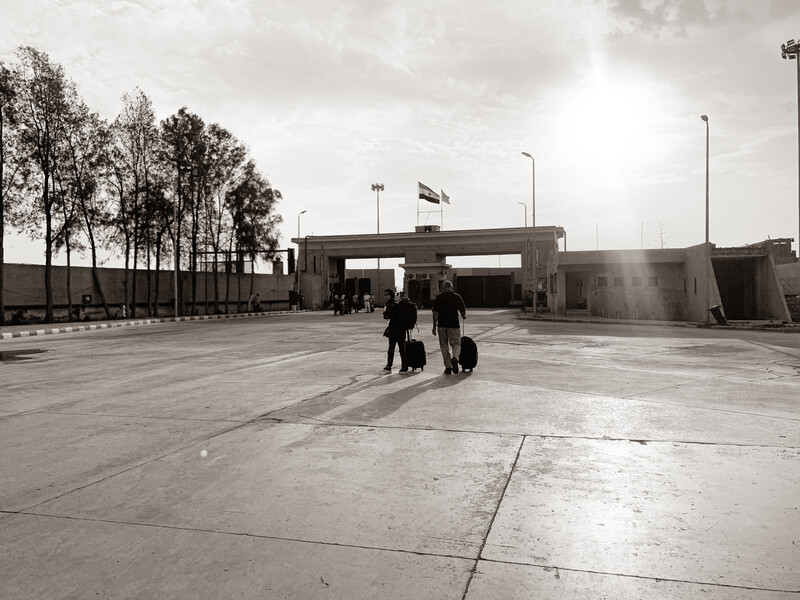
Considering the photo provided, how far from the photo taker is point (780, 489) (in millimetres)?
4773

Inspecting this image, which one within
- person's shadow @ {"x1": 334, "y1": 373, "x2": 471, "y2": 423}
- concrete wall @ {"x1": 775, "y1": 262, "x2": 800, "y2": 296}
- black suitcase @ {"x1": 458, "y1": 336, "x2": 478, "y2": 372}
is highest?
concrete wall @ {"x1": 775, "y1": 262, "x2": 800, "y2": 296}

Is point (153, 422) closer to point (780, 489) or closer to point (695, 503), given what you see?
point (695, 503)

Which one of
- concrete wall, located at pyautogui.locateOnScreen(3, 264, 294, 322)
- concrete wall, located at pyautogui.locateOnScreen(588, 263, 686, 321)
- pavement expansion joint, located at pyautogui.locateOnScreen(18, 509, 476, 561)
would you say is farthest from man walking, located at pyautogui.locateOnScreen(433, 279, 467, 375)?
concrete wall, located at pyautogui.locateOnScreen(3, 264, 294, 322)

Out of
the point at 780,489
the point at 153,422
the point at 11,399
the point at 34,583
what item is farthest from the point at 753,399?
the point at 11,399

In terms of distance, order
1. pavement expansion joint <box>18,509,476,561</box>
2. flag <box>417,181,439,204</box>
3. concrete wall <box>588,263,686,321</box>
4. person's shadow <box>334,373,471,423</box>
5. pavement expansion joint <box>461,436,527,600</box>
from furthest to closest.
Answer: flag <box>417,181,439,204</box> → concrete wall <box>588,263,686,321</box> → person's shadow <box>334,373,471,423</box> → pavement expansion joint <box>18,509,476,561</box> → pavement expansion joint <box>461,436,527,600</box>

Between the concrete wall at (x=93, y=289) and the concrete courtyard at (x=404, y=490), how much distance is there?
79.5 ft

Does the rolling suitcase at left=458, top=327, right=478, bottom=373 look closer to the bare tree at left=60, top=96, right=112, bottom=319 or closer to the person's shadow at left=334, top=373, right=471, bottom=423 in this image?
the person's shadow at left=334, top=373, right=471, bottom=423

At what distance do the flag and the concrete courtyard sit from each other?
47.6m

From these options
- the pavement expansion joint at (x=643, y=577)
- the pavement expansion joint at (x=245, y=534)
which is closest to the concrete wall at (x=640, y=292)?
the pavement expansion joint at (x=643, y=577)

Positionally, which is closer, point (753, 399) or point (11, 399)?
point (753, 399)

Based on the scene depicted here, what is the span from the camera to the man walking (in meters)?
11.5

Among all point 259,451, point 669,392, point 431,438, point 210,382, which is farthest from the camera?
point 210,382

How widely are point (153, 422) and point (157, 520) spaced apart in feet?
11.4

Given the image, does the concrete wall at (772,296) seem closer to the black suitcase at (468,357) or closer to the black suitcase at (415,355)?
the black suitcase at (468,357)
